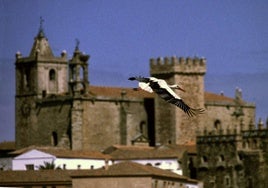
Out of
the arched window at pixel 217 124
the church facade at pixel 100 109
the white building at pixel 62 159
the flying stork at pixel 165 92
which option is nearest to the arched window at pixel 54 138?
the church facade at pixel 100 109

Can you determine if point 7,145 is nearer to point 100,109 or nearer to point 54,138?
point 54,138

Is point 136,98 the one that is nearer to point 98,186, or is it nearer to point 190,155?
point 190,155

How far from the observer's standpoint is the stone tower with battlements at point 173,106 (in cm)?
9994

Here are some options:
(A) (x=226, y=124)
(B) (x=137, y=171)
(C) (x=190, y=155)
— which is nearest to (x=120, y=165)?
(B) (x=137, y=171)

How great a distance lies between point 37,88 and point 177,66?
11.3 meters

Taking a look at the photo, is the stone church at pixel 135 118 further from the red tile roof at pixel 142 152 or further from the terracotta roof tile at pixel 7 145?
the terracotta roof tile at pixel 7 145

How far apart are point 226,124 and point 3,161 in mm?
17051

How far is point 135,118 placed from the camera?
335ft

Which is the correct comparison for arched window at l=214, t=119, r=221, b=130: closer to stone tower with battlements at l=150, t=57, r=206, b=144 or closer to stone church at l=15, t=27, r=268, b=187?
stone church at l=15, t=27, r=268, b=187

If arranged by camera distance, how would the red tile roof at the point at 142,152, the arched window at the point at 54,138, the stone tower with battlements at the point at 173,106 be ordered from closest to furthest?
the red tile roof at the point at 142,152 < the stone tower with battlements at the point at 173,106 < the arched window at the point at 54,138

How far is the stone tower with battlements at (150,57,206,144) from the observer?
9994 centimetres

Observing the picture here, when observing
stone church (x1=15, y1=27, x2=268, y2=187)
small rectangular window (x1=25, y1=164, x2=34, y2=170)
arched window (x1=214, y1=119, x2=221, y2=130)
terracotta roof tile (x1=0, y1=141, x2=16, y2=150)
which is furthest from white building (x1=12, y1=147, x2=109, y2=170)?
terracotta roof tile (x1=0, y1=141, x2=16, y2=150)

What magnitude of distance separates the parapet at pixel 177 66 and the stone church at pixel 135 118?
2.8 inches

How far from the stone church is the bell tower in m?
0.07
